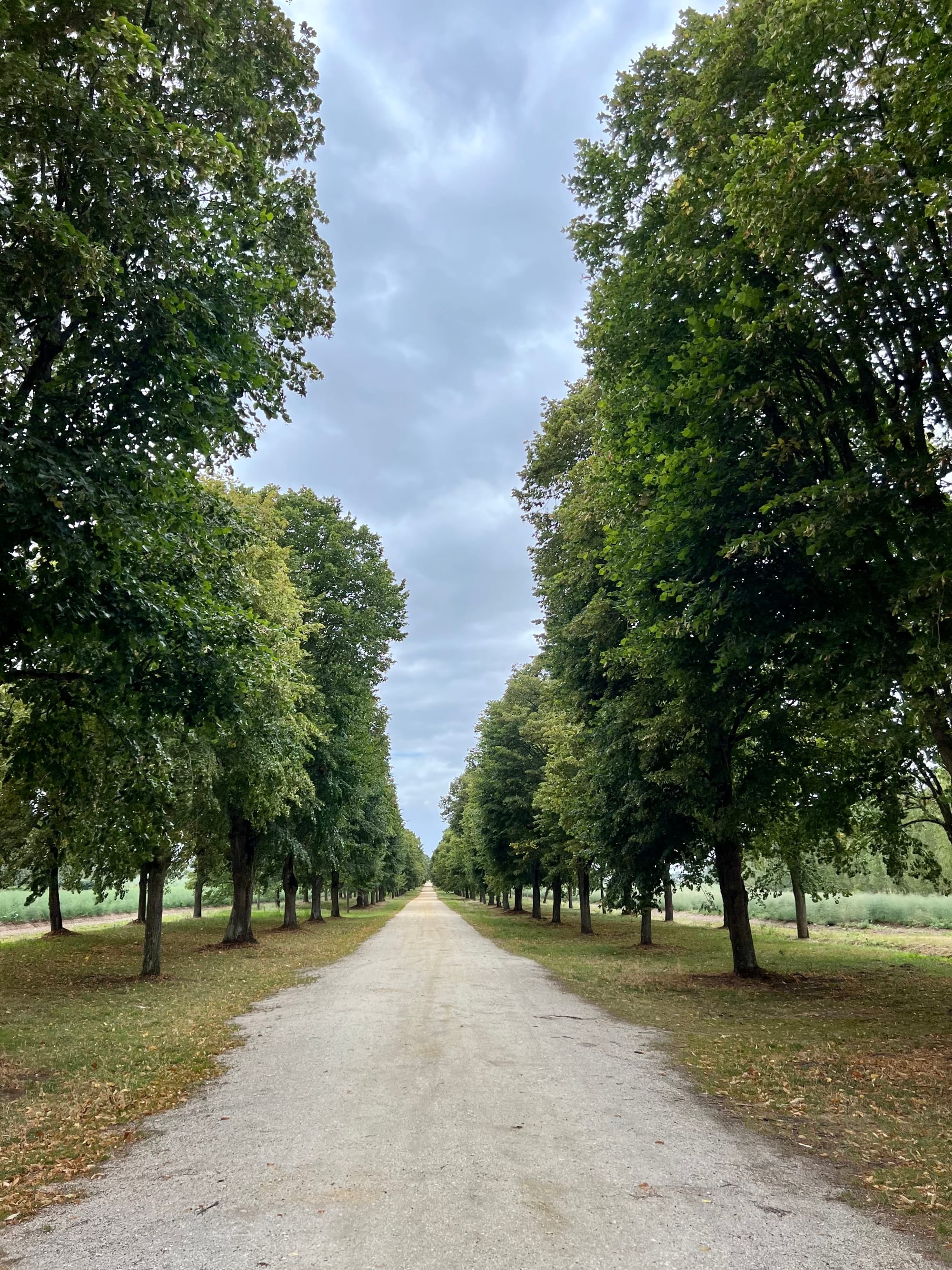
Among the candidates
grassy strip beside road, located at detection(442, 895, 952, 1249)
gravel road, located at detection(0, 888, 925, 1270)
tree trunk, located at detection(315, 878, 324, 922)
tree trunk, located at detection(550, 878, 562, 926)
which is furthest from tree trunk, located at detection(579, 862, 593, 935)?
gravel road, located at detection(0, 888, 925, 1270)

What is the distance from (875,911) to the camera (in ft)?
165

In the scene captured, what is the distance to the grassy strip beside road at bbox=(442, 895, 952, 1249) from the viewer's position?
5496 millimetres

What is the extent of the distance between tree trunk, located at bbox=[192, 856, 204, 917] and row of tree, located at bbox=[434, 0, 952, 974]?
24.2m

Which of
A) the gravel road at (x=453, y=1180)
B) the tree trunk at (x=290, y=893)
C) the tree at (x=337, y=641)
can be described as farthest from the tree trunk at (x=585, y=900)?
the gravel road at (x=453, y=1180)

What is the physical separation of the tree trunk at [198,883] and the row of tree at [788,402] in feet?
79.5

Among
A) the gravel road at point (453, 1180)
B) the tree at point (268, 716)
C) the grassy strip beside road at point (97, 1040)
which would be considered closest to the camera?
the gravel road at point (453, 1180)

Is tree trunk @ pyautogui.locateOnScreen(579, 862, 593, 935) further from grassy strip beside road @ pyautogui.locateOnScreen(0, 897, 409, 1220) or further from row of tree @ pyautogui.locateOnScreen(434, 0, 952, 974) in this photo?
row of tree @ pyautogui.locateOnScreen(434, 0, 952, 974)

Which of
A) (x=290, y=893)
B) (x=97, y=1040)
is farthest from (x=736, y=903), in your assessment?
(x=290, y=893)

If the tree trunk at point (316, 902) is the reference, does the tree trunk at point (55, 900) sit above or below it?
above

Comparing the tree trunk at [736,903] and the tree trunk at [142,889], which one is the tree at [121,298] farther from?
the tree trunk at [736,903]

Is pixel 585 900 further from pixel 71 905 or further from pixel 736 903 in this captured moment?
pixel 71 905

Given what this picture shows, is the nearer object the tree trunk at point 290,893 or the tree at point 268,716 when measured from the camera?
the tree at point 268,716

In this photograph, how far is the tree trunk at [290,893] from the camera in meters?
32.2

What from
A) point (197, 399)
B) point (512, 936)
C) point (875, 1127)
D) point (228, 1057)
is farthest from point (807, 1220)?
point (512, 936)
